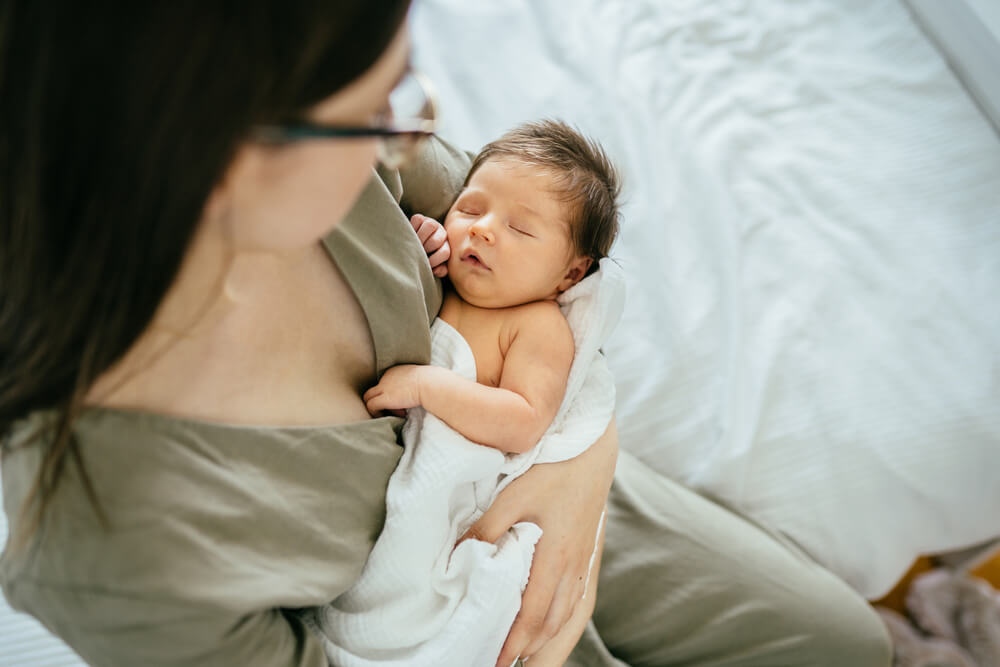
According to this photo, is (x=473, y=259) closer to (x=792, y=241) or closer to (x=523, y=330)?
(x=523, y=330)

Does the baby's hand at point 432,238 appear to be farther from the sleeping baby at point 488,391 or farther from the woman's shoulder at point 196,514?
the woman's shoulder at point 196,514

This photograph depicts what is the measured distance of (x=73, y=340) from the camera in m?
0.50

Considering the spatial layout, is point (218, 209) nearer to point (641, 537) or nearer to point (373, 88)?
point (373, 88)

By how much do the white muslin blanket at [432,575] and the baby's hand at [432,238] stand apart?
0.17m

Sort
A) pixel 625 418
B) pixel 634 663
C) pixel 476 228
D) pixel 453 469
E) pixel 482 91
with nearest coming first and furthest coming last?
pixel 453 469, pixel 476 228, pixel 634 663, pixel 625 418, pixel 482 91

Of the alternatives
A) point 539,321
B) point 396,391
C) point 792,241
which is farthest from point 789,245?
point 396,391

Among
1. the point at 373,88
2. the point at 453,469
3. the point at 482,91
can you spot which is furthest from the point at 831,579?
the point at 482,91

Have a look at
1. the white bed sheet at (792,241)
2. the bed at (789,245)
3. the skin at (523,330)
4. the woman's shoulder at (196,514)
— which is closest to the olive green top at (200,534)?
the woman's shoulder at (196,514)

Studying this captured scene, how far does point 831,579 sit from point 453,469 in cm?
68

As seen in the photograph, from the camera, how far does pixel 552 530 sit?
3.08 ft

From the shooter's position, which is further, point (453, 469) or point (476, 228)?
point (476, 228)

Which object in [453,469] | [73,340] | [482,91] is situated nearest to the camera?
[73,340]

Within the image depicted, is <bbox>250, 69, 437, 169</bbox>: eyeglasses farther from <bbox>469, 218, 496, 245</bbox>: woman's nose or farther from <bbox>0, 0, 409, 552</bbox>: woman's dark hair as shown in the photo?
<bbox>469, 218, 496, 245</bbox>: woman's nose

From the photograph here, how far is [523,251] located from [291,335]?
359mm
